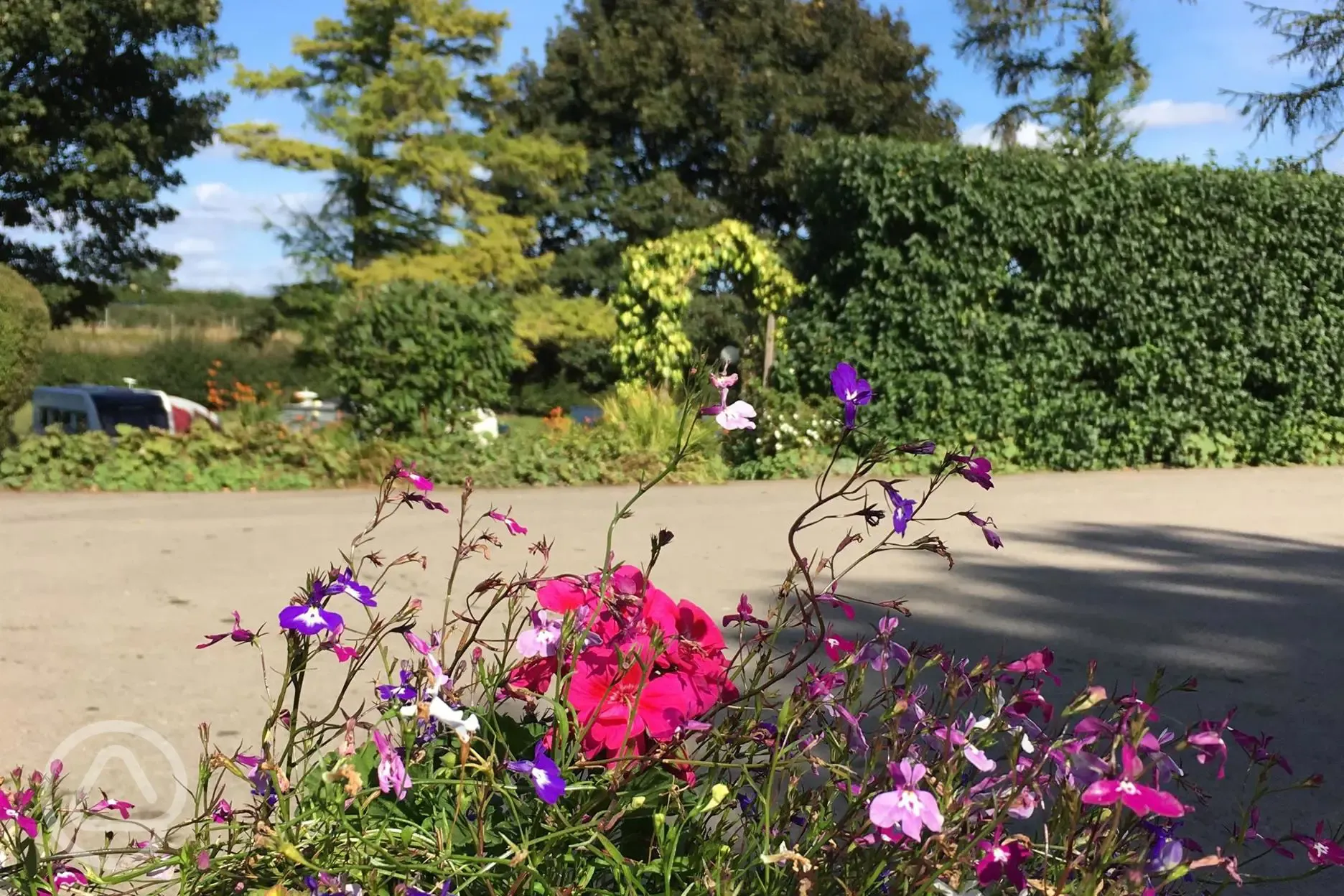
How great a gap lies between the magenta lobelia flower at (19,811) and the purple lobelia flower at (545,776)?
1.79 feet

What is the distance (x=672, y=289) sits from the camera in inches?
492

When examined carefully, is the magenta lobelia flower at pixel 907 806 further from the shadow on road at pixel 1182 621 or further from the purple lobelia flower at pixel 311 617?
the shadow on road at pixel 1182 621

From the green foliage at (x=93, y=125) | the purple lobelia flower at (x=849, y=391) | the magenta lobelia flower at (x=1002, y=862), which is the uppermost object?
the green foliage at (x=93, y=125)

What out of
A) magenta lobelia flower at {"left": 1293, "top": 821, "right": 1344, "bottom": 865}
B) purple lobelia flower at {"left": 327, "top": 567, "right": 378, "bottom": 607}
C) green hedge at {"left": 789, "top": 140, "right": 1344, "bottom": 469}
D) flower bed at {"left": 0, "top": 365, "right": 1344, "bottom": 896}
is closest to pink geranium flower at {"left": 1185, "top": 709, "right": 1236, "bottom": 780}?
flower bed at {"left": 0, "top": 365, "right": 1344, "bottom": 896}

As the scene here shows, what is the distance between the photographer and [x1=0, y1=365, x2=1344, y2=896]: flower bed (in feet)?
3.91

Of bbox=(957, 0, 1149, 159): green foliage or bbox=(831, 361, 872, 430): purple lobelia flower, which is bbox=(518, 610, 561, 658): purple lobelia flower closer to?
bbox=(831, 361, 872, 430): purple lobelia flower

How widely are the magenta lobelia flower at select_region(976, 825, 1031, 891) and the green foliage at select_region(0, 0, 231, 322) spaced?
1892 centimetres

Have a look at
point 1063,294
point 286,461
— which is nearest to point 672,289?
point 1063,294

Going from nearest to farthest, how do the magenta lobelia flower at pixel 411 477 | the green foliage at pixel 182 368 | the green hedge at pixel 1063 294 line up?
the magenta lobelia flower at pixel 411 477
the green hedge at pixel 1063 294
the green foliage at pixel 182 368

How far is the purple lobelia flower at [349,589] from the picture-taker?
53.9 inches

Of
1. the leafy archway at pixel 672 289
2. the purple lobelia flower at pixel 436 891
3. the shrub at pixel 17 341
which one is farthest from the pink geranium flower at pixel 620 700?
the leafy archway at pixel 672 289

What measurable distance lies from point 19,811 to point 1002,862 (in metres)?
1.14

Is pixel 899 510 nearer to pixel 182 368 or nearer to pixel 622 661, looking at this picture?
pixel 622 661

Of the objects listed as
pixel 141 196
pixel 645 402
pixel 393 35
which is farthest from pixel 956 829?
pixel 393 35
